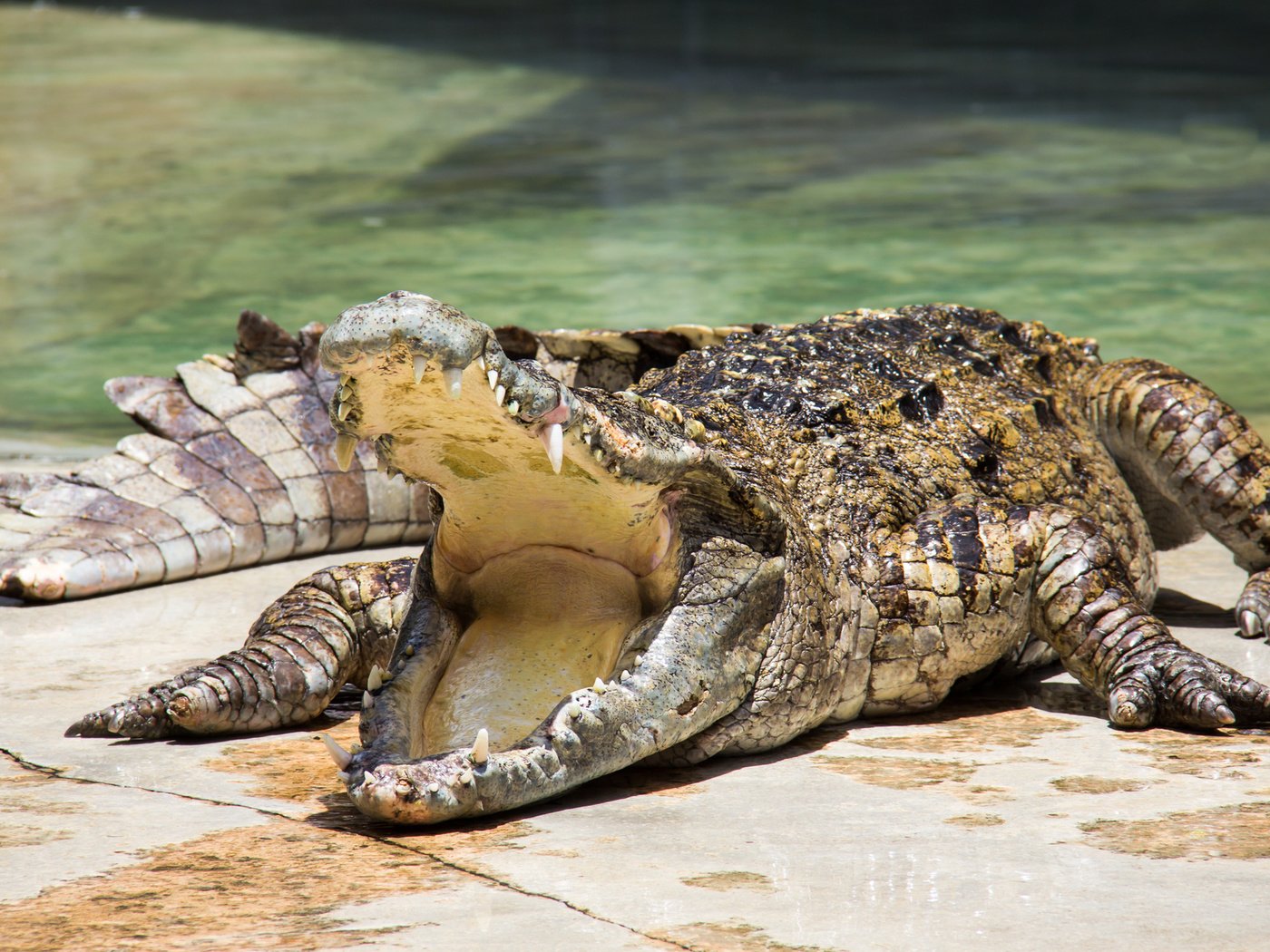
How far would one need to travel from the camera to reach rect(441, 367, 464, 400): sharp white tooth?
2359 mm

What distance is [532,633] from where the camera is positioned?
316cm

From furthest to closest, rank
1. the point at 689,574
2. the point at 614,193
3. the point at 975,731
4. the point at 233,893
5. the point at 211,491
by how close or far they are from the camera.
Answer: the point at 614,193 < the point at 211,491 < the point at 975,731 < the point at 689,574 < the point at 233,893

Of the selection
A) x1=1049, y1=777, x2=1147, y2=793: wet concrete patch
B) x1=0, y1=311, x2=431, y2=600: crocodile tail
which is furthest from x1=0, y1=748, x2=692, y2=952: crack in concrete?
x1=0, y1=311, x2=431, y2=600: crocodile tail

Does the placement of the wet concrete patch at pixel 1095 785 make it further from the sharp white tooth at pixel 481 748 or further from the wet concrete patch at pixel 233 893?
the wet concrete patch at pixel 233 893

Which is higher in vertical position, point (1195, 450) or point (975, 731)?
point (1195, 450)

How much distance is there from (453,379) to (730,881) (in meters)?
0.80

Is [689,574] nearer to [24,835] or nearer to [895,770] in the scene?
[895,770]

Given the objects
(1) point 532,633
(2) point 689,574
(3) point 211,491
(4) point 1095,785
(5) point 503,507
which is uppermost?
(3) point 211,491

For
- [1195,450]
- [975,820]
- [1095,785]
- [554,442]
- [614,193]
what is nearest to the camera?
[554,442]

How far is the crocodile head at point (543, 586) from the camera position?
2.58 m

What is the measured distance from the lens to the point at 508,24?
66.2 feet

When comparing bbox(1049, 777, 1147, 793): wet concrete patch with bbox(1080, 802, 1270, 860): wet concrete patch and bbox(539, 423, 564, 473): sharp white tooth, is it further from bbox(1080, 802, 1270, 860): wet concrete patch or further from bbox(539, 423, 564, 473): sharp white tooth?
bbox(539, 423, 564, 473): sharp white tooth

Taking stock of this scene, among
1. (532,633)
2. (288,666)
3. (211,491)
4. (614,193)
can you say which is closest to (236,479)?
(211,491)

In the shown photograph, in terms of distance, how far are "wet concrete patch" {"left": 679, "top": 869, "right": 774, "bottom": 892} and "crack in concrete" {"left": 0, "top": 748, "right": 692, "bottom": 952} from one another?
0.20 metres
